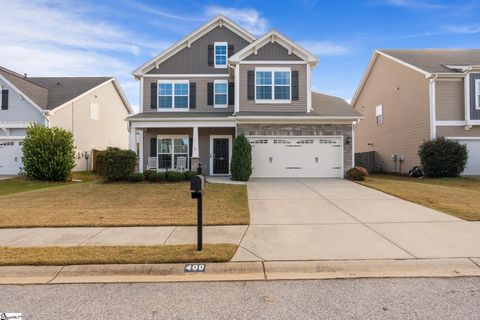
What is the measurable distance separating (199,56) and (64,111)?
10.2 meters

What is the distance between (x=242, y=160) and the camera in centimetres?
1460

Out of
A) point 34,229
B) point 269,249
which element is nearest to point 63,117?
point 34,229

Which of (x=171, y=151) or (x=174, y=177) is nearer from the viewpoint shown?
(x=174, y=177)

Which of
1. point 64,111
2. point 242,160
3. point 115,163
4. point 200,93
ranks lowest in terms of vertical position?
point 115,163

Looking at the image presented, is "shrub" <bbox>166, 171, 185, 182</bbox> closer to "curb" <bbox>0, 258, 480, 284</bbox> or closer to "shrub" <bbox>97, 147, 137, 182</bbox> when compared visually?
"shrub" <bbox>97, 147, 137, 182</bbox>

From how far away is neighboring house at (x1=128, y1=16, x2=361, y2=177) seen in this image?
1576 cm

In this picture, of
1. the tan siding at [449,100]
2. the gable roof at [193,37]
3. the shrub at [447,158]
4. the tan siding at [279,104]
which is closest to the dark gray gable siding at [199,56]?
the gable roof at [193,37]

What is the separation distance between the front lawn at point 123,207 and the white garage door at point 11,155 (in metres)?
10.0

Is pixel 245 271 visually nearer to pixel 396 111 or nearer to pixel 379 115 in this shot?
pixel 396 111

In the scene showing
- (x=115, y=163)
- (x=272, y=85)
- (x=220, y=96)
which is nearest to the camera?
(x=115, y=163)

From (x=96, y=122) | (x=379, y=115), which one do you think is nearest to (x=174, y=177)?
(x=96, y=122)

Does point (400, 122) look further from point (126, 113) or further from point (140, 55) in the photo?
point (126, 113)

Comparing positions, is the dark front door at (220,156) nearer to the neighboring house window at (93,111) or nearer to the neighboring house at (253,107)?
the neighboring house at (253,107)

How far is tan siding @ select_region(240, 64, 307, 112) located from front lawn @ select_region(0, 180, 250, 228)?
5.18 meters
